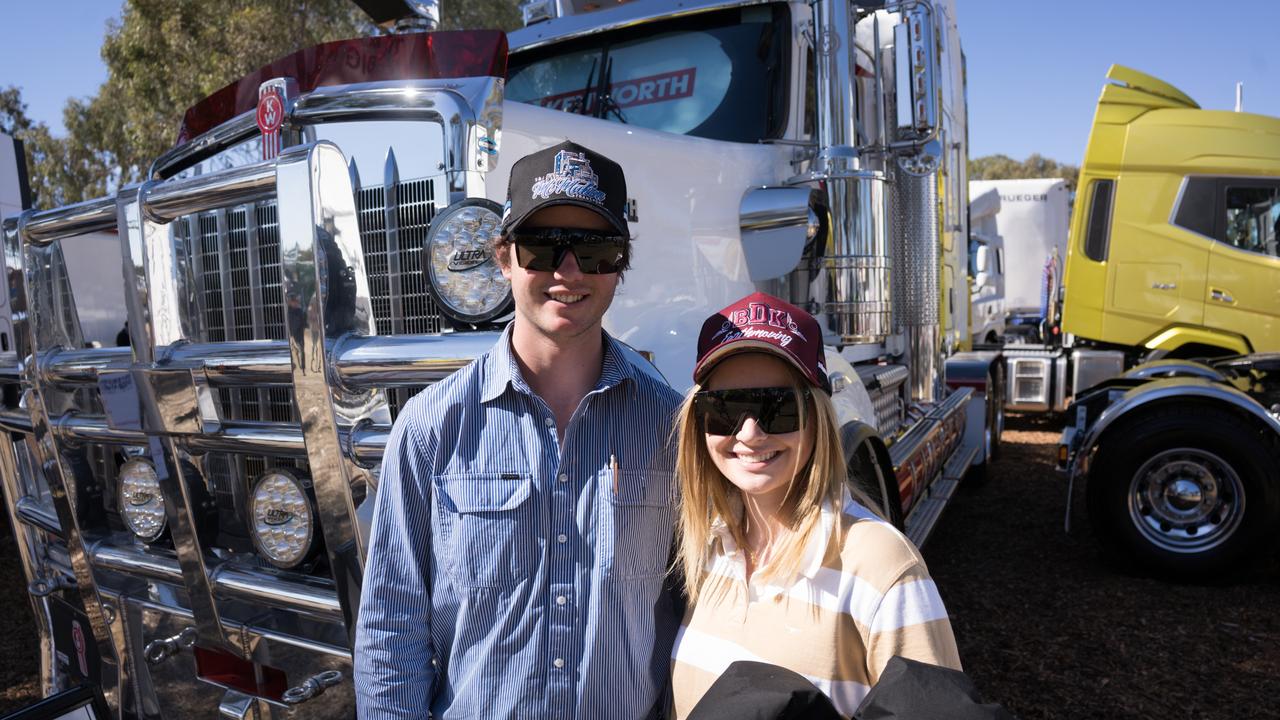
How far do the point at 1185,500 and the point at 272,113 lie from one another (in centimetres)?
518

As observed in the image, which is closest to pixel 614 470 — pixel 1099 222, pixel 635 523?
pixel 635 523

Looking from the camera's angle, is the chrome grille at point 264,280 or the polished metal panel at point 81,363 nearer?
the chrome grille at point 264,280

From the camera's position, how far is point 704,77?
150 inches

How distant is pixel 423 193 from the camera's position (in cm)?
239

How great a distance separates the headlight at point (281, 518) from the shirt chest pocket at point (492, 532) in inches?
36.4

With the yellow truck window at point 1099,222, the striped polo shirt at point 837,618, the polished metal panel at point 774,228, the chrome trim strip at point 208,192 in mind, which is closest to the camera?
the striped polo shirt at point 837,618

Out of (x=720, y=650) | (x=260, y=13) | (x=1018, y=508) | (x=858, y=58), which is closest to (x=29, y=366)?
(x=720, y=650)

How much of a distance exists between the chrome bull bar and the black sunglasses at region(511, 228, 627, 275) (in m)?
0.47

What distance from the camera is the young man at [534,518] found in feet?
5.01

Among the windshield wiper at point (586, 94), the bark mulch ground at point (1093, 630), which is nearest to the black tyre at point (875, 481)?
the bark mulch ground at point (1093, 630)

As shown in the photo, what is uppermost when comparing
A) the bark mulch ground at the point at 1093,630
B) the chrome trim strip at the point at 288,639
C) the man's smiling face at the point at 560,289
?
the man's smiling face at the point at 560,289

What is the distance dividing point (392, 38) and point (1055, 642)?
402cm

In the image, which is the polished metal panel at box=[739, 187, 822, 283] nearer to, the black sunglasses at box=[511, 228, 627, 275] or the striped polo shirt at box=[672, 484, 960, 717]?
the black sunglasses at box=[511, 228, 627, 275]

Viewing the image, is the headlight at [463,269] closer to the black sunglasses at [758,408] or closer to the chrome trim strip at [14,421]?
the black sunglasses at [758,408]
